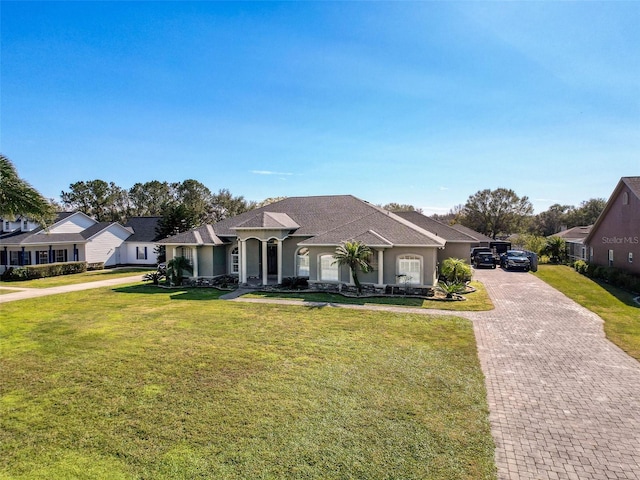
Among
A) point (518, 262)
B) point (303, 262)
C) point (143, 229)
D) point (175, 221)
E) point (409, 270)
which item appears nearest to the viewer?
point (409, 270)

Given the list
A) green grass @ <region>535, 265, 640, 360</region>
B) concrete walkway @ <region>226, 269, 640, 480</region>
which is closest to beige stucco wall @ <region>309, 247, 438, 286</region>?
concrete walkway @ <region>226, 269, 640, 480</region>

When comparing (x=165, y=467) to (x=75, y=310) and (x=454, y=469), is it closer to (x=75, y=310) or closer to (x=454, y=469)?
(x=454, y=469)

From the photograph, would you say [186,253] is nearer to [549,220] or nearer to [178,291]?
[178,291]

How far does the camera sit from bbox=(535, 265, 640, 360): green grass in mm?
12008

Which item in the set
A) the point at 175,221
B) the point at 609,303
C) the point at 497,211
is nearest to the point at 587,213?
the point at 497,211

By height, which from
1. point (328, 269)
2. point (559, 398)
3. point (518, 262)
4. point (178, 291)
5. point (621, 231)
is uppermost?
point (621, 231)

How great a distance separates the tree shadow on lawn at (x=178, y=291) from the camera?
1970 cm

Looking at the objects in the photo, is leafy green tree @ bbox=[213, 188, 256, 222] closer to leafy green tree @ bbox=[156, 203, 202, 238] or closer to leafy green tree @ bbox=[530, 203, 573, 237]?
leafy green tree @ bbox=[156, 203, 202, 238]

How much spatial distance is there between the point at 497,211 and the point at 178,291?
2419 inches

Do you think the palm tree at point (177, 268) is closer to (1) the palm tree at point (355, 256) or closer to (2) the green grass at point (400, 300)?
(2) the green grass at point (400, 300)

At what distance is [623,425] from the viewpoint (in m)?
6.64

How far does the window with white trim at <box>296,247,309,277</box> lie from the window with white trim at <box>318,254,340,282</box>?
1.83 metres

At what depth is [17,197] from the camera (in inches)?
460

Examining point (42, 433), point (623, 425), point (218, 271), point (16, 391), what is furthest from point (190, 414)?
point (218, 271)
